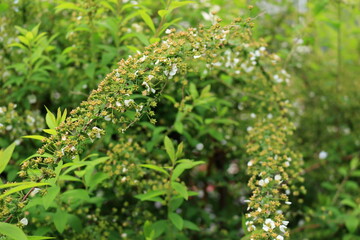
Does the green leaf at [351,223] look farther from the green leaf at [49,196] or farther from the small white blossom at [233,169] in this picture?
the green leaf at [49,196]

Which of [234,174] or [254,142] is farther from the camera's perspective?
[234,174]

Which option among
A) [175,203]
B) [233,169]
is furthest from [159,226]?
[233,169]

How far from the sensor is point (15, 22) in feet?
9.23

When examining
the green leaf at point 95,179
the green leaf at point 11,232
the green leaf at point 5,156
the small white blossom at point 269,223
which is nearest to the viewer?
the green leaf at point 11,232

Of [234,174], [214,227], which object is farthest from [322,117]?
[214,227]

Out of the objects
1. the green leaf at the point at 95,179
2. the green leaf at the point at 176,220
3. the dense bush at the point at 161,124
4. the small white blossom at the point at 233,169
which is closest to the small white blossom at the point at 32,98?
the dense bush at the point at 161,124

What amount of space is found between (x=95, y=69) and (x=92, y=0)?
0.43 metres

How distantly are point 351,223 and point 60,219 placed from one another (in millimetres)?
1814

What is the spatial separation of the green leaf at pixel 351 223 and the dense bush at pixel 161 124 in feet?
0.03

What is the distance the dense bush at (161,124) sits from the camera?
178cm

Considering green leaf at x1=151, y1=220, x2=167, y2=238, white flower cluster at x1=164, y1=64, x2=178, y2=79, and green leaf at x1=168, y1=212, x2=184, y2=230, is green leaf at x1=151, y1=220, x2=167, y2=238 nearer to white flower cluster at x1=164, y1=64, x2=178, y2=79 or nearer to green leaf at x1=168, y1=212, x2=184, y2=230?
green leaf at x1=168, y1=212, x2=184, y2=230

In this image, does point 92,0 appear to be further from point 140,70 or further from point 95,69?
point 140,70

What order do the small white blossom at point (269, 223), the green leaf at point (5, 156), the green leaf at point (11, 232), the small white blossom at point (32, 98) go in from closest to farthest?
the green leaf at point (11, 232) < the green leaf at point (5, 156) < the small white blossom at point (269, 223) < the small white blossom at point (32, 98)

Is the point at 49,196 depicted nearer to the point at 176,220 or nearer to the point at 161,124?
the point at 176,220
